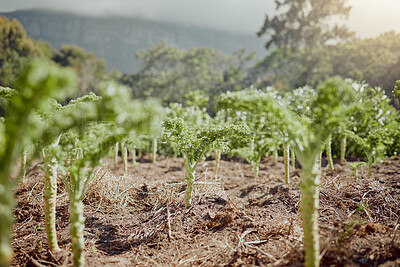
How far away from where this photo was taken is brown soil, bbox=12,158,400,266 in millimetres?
2834

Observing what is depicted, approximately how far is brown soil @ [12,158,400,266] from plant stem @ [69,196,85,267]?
0.57 metres

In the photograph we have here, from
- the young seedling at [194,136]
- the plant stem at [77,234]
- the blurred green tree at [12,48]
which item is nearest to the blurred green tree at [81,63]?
the blurred green tree at [12,48]

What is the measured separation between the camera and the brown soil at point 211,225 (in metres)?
2.83

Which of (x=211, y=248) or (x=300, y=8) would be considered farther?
(x=300, y=8)

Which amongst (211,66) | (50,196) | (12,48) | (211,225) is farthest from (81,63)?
(211,225)

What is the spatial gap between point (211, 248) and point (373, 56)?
64.7 ft

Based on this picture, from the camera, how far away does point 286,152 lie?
5062 mm

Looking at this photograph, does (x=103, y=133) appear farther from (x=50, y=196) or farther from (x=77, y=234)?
(x=50, y=196)

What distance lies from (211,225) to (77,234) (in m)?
1.98

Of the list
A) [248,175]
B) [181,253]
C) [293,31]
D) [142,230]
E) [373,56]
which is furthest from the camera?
[293,31]

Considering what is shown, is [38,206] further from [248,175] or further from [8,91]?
[248,175]

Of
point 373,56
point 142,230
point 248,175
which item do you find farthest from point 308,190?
point 373,56

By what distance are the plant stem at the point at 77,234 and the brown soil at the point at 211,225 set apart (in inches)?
22.3

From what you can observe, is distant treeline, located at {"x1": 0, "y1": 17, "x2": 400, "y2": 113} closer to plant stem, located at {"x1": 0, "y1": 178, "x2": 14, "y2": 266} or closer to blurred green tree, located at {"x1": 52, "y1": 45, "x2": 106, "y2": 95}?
blurred green tree, located at {"x1": 52, "y1": 45, "x2": 106, "y2": 95}
